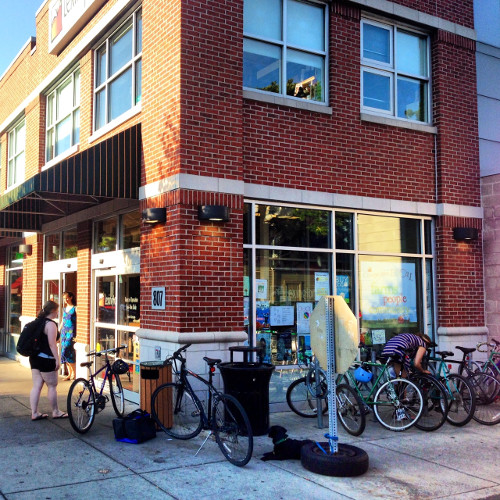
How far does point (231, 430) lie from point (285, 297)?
3.28 meters

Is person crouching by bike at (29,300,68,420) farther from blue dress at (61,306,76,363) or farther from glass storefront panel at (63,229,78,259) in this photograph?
glass storefront panel at (63,229,78,259)

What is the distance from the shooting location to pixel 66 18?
12.5m

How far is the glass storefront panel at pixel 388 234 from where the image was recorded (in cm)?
1035

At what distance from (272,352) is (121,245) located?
336cm

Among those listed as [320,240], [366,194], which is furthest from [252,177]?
[366,194]


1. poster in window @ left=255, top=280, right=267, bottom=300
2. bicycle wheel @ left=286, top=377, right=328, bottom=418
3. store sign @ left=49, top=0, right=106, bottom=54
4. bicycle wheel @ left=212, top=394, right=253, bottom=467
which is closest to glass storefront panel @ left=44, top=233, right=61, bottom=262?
store sign @ left=49, top=0, right=106, bottom=54

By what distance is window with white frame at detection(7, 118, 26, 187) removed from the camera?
16.3 m

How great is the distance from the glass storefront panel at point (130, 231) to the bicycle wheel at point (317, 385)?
3547 mm

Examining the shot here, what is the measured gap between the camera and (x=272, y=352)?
30.7 feet

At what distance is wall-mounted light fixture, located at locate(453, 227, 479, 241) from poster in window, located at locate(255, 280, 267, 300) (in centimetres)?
393

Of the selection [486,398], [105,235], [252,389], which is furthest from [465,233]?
[105,235]

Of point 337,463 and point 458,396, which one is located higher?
point 458,396

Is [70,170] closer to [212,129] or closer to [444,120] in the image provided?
[212,129]

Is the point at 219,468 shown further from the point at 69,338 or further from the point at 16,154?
the point at 16,154
